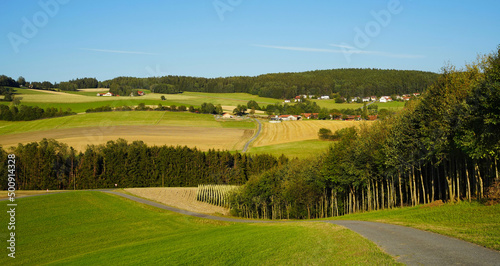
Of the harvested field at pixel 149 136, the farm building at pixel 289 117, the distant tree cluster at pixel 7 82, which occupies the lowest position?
the harvested field at pixel 149 136

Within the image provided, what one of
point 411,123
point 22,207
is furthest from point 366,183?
point 22,207

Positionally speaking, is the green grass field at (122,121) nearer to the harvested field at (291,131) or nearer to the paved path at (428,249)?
the harvested field at (291,131)

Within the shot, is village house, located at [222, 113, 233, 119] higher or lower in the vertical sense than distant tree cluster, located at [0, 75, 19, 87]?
lower

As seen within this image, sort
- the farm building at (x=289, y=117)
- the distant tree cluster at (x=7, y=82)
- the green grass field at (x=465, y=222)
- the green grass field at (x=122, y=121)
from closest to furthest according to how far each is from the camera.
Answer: the green grass field at (x=465, y=222), the green grass field at (x=122, y=121), the distant tree cluster at (x=7, y=82), the farm building at (x=289, y=117)

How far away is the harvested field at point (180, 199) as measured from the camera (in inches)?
2990

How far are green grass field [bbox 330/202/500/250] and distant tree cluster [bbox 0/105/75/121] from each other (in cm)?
14480

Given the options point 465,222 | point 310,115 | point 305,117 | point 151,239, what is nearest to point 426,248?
point 465,222

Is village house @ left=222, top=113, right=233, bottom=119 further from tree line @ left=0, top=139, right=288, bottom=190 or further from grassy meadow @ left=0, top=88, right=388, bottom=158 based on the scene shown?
tree line @ left=0, top=139, right=288, bottom=190

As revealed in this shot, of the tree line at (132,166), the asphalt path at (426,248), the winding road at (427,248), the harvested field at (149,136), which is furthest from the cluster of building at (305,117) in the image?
the winding road at (427,248)

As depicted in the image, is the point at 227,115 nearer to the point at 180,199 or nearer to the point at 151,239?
the point at 180,199

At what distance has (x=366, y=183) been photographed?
54.6 metres

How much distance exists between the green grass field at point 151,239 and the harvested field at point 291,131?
6407cm

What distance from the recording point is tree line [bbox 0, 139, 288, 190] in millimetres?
107188

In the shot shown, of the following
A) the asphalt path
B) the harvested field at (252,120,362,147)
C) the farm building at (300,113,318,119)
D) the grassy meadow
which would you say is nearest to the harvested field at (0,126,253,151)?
the grassy meadow
